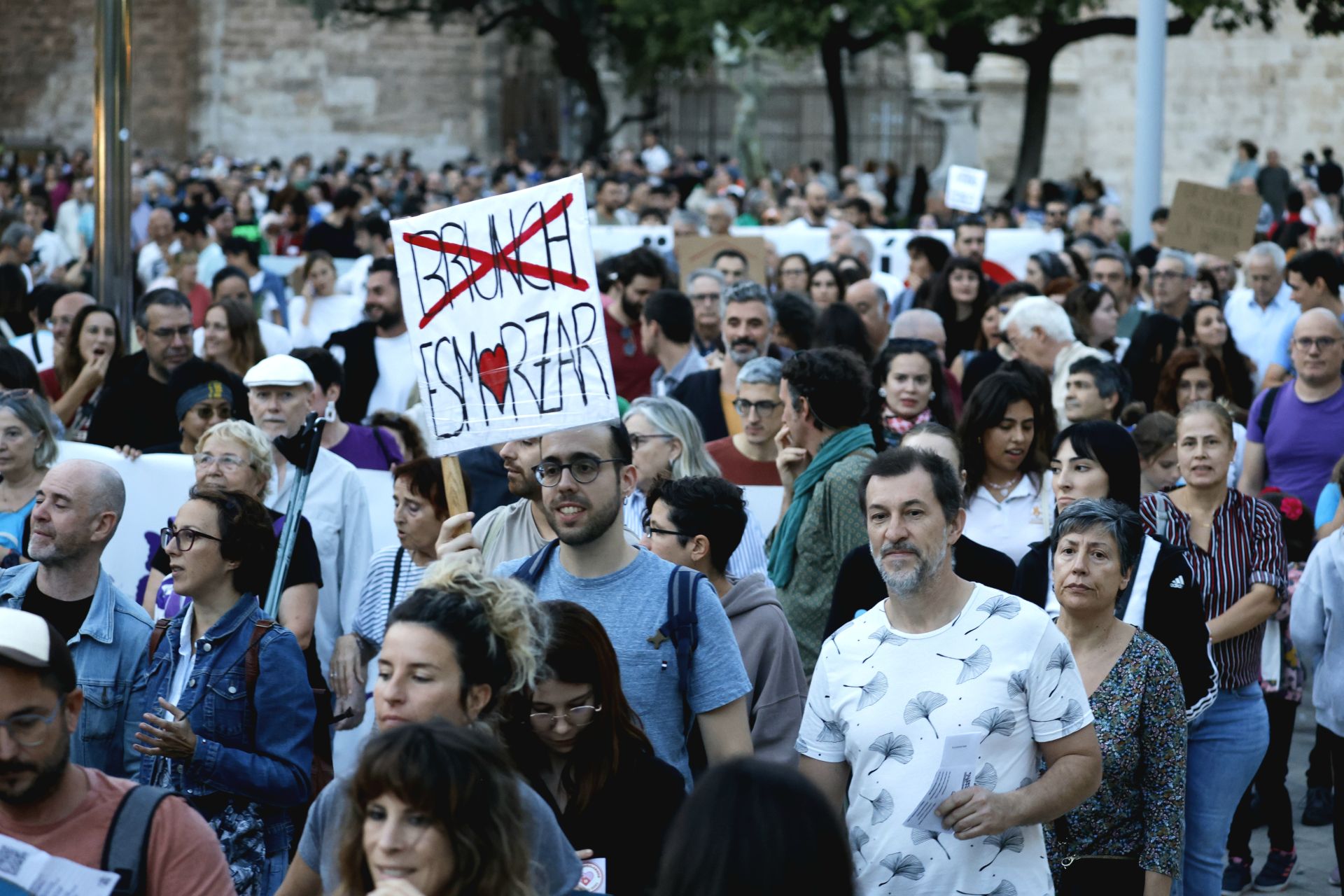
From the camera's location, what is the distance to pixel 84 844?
3111mm

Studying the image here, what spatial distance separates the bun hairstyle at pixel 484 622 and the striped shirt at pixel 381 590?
6.78ft

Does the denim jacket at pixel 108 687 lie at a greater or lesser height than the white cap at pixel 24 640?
lesser

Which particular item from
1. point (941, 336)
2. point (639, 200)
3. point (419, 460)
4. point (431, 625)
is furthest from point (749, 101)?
point (431, 625)

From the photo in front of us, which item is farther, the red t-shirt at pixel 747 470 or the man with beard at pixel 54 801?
the red t-shirt at pixel 747 470

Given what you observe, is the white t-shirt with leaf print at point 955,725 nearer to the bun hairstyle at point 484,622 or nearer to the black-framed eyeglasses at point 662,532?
the bun hairstyle at point 484,622

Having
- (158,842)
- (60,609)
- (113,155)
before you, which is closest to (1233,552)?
(60,609)

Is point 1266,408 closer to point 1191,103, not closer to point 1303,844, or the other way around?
point 1303,844

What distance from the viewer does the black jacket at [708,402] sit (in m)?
7.88

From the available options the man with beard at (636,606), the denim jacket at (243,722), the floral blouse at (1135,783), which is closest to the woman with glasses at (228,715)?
the denim jacket at (243,722)

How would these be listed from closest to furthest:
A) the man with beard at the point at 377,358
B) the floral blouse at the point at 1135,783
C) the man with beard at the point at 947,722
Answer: the man with beard at the point at 947,722, the floral blouse at the point at 1135,783, the man with beard at the point at 377,358

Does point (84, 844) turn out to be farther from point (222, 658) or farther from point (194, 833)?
point (222, 658)

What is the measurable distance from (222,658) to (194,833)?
→ 3.83ft

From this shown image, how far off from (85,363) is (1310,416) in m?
5.39

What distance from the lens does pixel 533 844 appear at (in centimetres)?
309
